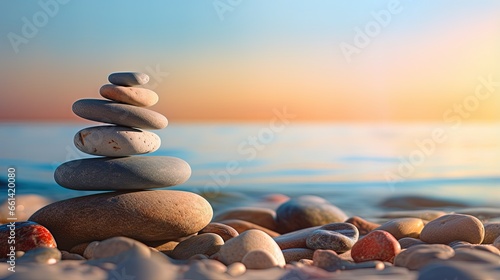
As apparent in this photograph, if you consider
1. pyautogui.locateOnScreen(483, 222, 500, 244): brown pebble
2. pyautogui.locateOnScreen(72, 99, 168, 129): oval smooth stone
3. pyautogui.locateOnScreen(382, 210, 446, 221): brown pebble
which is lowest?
pyautogui.locateOnScreen(382, 210, 446, 221): brown pebble

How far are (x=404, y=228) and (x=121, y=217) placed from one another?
102 inches

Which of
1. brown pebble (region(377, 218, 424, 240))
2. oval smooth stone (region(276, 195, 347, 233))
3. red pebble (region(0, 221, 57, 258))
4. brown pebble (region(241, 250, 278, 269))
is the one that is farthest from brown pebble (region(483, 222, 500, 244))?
red pebble (region(0, 221, 57, 258))

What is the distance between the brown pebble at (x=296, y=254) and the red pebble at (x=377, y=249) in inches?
19.9

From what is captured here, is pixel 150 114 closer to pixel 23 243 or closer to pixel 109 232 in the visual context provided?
pixel 109 232

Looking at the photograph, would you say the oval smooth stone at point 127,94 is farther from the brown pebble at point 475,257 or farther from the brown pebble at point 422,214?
the brown pebble at point 422,214

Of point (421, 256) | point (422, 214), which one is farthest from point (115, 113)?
point (422, 214)

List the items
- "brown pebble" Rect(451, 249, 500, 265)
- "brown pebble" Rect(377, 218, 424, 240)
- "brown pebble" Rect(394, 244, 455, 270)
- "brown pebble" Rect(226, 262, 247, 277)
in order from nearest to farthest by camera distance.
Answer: "brown pebble" Rect(226, 262, 247, 277), "brown pebble" Rect(451, 249, 500, 265), "brown pebble" Rect(394, 244, 455, 270), "brown pebble" Rect(377, 218, 424, 240)

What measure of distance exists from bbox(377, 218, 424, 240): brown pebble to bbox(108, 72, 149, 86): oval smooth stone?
2604 mm

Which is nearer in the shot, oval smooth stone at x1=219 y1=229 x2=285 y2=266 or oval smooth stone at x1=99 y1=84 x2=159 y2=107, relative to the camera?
oval smooth stone at x1=219 y1=229 x2=285 y2=266

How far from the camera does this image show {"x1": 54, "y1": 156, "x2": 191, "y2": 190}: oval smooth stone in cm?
450

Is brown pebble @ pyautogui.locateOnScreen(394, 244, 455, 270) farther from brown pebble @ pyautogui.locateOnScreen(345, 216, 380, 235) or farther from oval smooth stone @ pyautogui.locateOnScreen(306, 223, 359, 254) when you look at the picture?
brown pebble @ pyautogui.locateOnScreen(345, 216, 380, 235)

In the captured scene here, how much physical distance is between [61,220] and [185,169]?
1065mm

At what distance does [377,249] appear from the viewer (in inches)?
158

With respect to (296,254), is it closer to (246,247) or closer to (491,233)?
(246,247)
